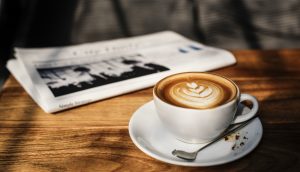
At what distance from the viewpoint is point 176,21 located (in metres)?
1.21

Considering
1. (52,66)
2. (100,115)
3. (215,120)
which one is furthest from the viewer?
(52,66)

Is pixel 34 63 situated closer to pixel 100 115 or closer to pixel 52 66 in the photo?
pixel 52 66

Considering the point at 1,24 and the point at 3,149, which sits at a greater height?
the point at 3,149

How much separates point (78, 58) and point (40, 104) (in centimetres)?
18

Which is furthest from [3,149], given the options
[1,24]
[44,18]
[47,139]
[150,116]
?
[1,24]

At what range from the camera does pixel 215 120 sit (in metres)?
0.39

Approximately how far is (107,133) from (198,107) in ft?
0.44

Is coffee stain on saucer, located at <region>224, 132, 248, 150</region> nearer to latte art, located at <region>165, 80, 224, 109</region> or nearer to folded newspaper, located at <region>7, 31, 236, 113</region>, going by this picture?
latte art, located at <region>165, 80, 224, 109</region>

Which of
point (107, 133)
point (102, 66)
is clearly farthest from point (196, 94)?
point (102, 66)

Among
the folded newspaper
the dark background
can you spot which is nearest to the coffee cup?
the folded newspaper

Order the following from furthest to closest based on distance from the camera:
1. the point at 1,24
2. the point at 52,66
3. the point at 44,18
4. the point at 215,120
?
the point at 1,24
the point at 44,18
the point at 52,66
the point at 215,120

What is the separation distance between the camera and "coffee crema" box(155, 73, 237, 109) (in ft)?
1.36

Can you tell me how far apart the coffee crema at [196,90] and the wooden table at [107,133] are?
7 cm

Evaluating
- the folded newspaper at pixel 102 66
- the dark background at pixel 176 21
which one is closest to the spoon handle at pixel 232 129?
the folded newspaper at pixel 102 66
